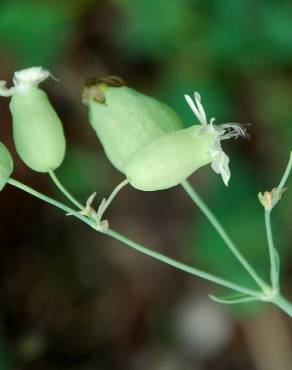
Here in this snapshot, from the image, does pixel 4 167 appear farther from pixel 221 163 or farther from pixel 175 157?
pixel 221 163

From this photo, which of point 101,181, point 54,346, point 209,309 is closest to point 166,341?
point 209,309

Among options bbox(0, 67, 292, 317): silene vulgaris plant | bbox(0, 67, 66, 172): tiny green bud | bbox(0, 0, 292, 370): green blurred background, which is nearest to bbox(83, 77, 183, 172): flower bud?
bbox(0, 67, 292, 317): silene vulgaris plant

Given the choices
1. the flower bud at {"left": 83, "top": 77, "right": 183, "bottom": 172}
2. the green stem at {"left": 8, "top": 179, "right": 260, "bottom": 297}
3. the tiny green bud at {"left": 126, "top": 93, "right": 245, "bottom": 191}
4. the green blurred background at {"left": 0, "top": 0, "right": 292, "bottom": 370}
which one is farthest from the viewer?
the green blurred background at {"left": 0, "top": 0, "right": 292, "bottom": 370}

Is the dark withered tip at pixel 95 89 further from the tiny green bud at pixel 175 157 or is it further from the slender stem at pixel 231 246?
the slender stem at pixel 231 246

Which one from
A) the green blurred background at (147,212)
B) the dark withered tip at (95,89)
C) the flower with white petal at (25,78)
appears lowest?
the green blurred background at (147,212)

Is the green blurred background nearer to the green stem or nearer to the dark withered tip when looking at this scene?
the dark withered tip

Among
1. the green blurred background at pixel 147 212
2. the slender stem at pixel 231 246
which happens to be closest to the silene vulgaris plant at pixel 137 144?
the slender stem at pixel 231 246
